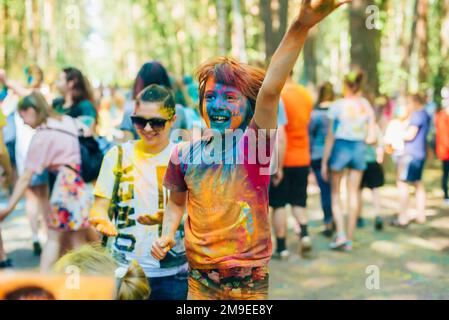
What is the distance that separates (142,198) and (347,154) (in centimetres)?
493

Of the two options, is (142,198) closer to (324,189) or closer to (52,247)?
(52,247)

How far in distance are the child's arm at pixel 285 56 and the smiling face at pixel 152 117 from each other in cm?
116

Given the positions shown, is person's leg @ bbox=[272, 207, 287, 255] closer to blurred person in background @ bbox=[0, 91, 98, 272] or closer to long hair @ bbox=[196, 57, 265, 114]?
blurred person in background @ bbox=[0, 91, 98, 272]

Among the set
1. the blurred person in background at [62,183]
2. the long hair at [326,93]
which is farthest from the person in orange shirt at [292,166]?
the blurred person in background at [62,183]

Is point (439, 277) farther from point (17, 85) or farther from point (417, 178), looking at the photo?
point (17, 85)

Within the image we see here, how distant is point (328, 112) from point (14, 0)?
18.6 m

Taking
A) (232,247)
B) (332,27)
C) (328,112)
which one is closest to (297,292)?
(328,112)

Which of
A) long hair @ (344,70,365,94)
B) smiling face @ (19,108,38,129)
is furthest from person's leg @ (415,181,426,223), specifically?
smiling face @ (19,108,38,129)

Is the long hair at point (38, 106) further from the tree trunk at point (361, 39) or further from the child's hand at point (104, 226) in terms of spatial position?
the tree trunk at point (361, 39)

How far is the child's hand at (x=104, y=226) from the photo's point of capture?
4.22m

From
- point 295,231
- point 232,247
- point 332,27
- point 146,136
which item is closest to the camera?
point 232,247

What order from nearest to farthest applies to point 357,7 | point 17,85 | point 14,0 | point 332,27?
1. point 17,85
2. point 357,7
3. point 14,0
4. point 332,27

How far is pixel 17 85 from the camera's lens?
8.70 m

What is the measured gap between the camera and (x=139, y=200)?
176 inches
